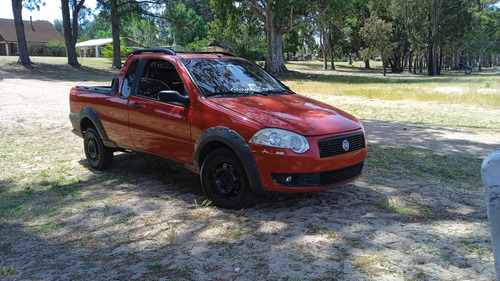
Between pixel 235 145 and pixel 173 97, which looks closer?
pixel 235 145

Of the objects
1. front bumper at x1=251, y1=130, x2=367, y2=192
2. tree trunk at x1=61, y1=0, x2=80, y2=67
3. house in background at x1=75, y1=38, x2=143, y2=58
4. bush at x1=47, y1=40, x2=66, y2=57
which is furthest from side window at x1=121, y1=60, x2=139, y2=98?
house in background at x1=75, y1=38, x2=143, y2=58

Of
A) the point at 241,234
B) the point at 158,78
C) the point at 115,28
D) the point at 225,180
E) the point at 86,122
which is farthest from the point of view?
the point at 115,28

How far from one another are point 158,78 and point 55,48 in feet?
213

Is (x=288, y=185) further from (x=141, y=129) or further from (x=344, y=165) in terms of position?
(x=141, y=129)

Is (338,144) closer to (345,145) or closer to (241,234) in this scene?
(345,145)

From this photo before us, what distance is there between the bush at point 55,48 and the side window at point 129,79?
6434 centimetres

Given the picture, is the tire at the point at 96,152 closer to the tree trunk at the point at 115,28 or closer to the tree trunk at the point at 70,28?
the tree trunk at the point at 115,28

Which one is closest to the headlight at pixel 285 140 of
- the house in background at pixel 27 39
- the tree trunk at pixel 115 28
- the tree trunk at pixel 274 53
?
the tree trunk at pixel 274 53

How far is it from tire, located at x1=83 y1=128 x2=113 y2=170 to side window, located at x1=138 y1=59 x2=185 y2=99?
1.33 meters

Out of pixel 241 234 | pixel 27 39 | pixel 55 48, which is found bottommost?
pixel 241 234

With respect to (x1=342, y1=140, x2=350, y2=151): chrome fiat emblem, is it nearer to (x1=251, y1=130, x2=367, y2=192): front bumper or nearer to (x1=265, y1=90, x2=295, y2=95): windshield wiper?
(x1=251, y1=130, x2=367, y2=192): front bumper

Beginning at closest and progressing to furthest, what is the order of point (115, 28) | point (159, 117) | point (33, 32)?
1. point (159, 117)
2. point (115, 28)
3. point (33, 32)

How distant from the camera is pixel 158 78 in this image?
234 inches

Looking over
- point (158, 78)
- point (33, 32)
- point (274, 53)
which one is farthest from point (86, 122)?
point (33, 32)
